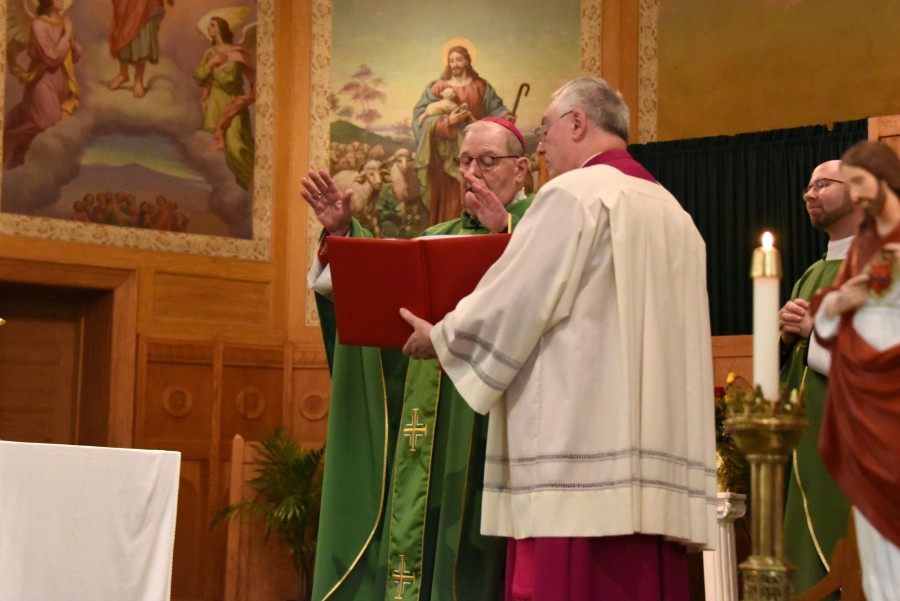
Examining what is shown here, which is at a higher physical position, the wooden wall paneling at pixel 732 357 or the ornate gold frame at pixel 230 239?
the ornate gold frame at pixel 230 239

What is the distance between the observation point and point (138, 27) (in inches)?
370

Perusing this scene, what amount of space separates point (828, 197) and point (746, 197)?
4625mm

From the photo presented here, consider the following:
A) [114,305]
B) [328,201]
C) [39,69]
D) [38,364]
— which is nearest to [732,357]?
[328,201]

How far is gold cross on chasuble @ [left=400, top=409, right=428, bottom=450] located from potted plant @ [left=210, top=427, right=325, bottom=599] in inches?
137

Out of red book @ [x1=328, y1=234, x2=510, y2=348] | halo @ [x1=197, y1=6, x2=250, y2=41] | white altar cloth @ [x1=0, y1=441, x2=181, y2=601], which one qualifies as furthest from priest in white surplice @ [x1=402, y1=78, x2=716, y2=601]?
halo @ [x1=197, y1=6, x2=250, y2=41]

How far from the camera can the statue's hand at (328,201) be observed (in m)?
4.05

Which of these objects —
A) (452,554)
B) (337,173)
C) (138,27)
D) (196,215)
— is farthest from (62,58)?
(452,554)

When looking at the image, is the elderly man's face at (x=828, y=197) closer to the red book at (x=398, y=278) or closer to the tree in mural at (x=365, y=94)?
the red book at (x=398, y=278)

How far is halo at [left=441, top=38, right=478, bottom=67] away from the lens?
1011 centimetres

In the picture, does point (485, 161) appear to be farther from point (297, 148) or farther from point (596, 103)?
point (297, 148)

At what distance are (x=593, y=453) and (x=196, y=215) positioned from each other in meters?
7.22

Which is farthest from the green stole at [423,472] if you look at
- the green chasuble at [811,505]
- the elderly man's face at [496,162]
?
the green chasuble at [811,505]

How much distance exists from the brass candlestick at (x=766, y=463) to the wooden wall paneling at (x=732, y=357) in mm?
5365

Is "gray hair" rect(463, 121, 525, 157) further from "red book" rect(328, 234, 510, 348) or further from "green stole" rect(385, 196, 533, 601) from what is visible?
"red book" rect(328, 234, 510, 348)
